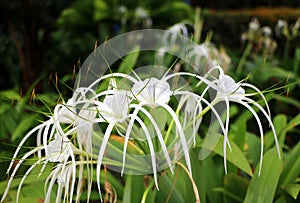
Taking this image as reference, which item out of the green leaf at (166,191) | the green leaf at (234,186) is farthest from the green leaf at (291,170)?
the green leaf at (166,191)

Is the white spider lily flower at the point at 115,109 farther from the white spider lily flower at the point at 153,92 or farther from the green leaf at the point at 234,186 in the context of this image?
the green leaf at the point at 234,186

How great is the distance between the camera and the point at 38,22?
391 cm

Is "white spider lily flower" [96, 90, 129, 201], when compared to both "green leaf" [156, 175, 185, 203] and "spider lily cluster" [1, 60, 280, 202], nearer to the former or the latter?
"spider lily cluster" [1, 60, 280, 202]

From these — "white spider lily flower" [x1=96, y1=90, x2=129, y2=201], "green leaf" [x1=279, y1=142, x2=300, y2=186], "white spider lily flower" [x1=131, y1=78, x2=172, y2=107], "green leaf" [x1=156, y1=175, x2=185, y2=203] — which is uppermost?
"white spider lily flower" [x1=131, y1=78, x2=172, y2=107]

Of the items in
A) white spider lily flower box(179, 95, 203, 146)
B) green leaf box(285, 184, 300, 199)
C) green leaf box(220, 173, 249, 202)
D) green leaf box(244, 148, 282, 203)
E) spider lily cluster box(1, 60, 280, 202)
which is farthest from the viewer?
green leaf box(220, 173, 249, 202)

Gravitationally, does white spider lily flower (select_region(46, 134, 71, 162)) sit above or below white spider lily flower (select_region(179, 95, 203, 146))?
below

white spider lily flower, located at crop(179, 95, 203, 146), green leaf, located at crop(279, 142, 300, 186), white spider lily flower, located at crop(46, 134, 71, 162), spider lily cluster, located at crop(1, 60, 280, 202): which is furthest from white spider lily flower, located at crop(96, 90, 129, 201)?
green leaf, located at crop(279, 142, 300, 186)

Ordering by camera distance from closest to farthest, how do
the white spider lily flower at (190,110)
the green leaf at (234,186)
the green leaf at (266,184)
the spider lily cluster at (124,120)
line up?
the spider lily cluster at (124,120) < the white spider lily flower at (190,110) < the green leaf at (266,184) < the green leaf at (234,186)

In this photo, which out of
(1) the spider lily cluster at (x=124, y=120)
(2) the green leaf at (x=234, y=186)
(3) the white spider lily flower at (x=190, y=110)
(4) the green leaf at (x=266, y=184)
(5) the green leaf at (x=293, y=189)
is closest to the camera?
(1) the spider lily cluster at (x=124, y=120)

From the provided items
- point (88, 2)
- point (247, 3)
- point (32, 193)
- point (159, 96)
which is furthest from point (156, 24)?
point (247, 3)

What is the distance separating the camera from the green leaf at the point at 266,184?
135 cm

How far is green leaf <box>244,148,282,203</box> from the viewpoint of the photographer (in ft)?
4.43

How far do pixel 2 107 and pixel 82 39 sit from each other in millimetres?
3024

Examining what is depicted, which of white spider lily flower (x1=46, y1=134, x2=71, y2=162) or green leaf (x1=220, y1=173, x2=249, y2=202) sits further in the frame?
green leaf (x1=220, y1=173, x2=249, y2=202)
